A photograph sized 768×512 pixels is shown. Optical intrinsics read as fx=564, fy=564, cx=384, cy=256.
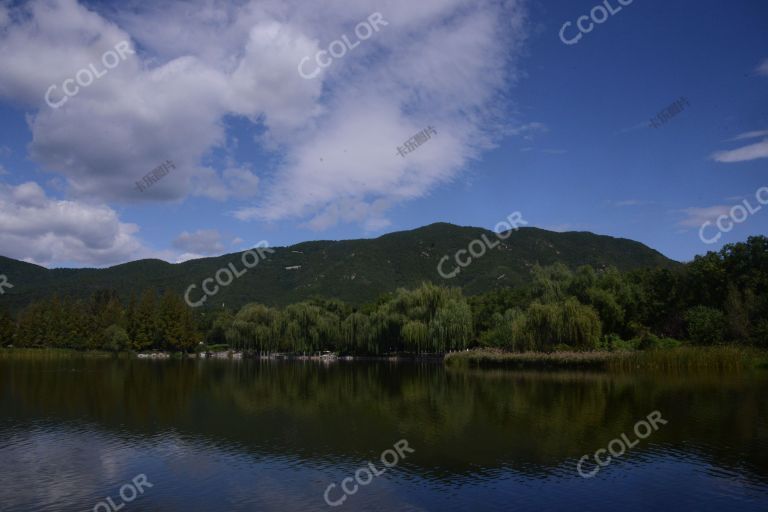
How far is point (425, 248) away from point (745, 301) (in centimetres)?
9934

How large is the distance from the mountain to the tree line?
40013 millimetres

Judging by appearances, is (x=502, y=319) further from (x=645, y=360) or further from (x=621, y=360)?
(x=645, y=360)

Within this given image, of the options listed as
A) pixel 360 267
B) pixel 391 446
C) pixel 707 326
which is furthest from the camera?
pixel 360 267

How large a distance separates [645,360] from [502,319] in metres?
18.1

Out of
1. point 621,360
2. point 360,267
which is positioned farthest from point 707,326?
point 360,267

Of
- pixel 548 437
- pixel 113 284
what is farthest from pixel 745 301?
pixel 113 284

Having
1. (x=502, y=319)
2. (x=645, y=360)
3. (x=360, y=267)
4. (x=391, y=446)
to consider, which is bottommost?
(x=391, y=446)

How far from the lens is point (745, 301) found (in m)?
40.0

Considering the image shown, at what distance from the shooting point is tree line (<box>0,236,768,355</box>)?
42.1 metres

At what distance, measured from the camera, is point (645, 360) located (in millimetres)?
36750

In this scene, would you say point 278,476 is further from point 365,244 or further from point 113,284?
point 113,284

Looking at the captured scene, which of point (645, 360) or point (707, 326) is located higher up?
point (707, 326)

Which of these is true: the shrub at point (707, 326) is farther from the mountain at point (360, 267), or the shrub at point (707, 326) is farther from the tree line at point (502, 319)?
the mountain at point (360, 267)

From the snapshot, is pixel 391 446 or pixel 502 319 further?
pixel 502 319
